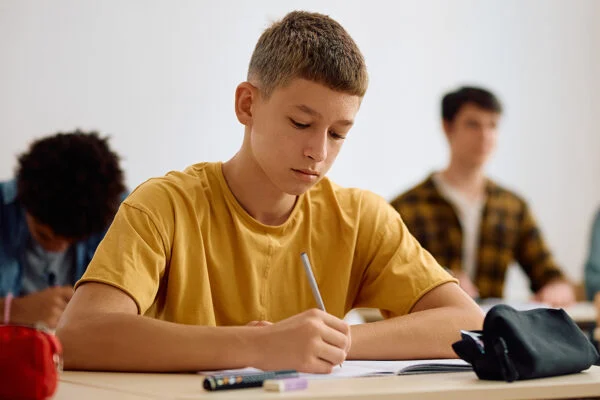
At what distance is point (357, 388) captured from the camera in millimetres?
1168

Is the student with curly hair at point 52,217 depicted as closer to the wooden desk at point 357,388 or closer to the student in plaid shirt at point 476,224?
the wooden desk at point 357,388

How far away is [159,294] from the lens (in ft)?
5.40

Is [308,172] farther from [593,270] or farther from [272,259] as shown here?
[593,270]

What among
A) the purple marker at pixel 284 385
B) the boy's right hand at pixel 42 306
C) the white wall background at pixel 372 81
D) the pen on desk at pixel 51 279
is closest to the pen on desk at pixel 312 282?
the purple marker at pixel 284 385

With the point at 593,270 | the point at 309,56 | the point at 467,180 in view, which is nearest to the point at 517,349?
the point at 309,56

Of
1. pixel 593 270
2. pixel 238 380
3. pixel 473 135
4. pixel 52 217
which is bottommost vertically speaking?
pixel 593 270

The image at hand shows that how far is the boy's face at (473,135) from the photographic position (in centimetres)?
427

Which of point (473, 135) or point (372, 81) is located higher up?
point (372, 81)

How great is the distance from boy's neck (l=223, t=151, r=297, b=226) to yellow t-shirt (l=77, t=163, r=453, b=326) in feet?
0.08

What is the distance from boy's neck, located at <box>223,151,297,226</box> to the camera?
1711 millimetres

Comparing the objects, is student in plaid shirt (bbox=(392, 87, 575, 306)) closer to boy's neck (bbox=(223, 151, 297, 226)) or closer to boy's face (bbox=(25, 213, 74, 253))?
boy's face (bbox=(25, 213, 74, 253))

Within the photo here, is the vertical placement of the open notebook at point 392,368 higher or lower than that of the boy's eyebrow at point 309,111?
lower

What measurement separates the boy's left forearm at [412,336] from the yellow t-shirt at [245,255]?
0.44 ft

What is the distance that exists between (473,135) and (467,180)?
0.75 feet
